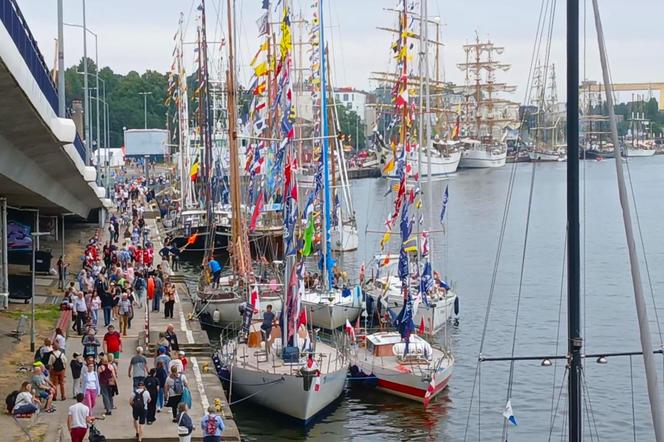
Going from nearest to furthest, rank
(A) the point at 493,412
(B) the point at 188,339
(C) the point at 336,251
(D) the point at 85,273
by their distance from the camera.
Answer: (A) the point at 493,412
(B) the point at 188,339
(D) the point at 85,273
(C) the point at 336,251

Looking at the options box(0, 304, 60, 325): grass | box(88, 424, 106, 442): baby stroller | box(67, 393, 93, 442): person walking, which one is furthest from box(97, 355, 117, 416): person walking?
box(0, 304, 60, 325): grass

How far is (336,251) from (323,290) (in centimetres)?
2783

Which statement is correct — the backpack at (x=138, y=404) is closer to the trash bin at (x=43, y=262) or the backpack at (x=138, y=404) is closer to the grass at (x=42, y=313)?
the grass at (x=42, y=313)

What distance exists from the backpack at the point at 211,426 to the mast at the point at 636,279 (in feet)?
31.5

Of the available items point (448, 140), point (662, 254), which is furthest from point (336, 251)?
point (448, 140)

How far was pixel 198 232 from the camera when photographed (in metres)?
63.5

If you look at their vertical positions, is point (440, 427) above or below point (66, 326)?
below

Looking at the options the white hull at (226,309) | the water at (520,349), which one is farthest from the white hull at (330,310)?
the water at (520,349)

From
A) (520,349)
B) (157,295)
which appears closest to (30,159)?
(157,295)

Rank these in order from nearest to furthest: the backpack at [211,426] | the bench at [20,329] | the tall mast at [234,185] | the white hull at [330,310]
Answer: the backpack at [211,426] < the bench at [20,329] < the white hull at [330,310] < the tall mast at [234,185]

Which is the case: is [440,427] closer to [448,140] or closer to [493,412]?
[493,412]

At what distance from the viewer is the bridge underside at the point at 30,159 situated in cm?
2053

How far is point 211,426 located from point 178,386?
237 centimetres

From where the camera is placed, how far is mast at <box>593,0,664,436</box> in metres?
12.8
